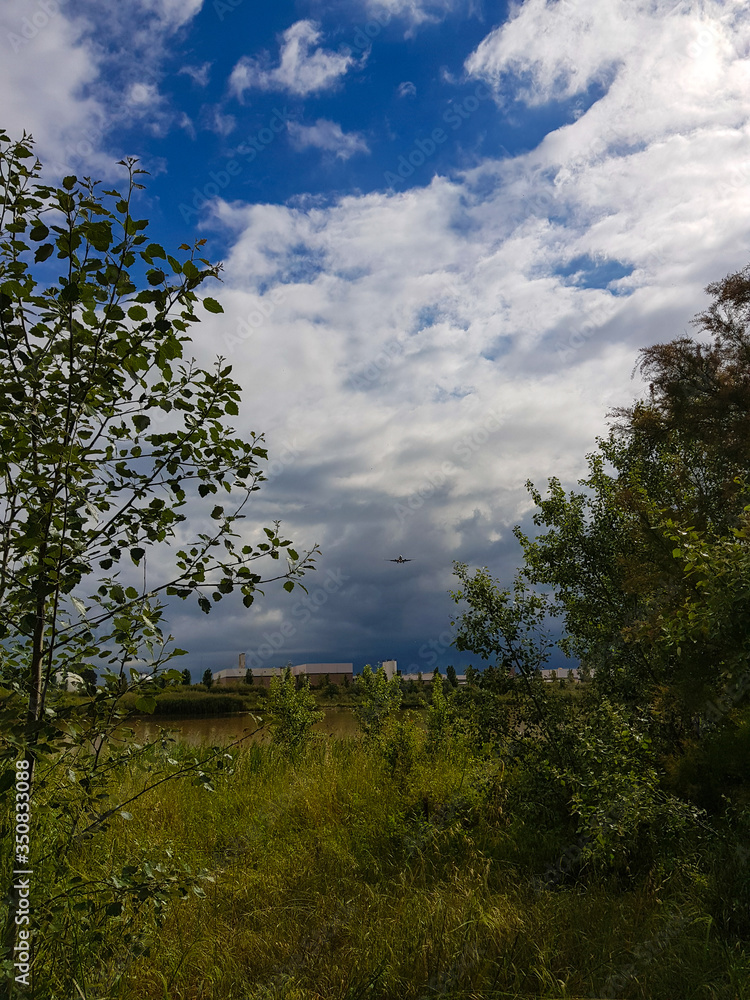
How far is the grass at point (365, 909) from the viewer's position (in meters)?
3.26

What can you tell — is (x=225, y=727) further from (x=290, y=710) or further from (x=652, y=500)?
(x=652, y=500)

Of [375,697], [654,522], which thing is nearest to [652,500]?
[654,522]

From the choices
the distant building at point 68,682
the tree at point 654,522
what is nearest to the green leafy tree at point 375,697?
the tree at point 654,522

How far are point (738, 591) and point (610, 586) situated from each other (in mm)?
4780

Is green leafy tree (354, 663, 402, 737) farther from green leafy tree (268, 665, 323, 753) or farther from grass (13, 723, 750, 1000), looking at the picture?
grass (13, 723, 750, 1000)

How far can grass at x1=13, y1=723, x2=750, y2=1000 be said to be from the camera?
326 cm

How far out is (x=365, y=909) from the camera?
4430mm

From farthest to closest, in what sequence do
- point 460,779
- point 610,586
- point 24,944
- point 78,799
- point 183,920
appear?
point 610,586 < point 460,779 < point 183,920 < point 78,799 < point 24,944

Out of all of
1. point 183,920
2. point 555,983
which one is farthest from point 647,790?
point 183,920

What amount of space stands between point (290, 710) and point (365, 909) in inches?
298

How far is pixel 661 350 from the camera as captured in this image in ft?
29.8

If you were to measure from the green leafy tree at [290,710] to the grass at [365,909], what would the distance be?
4.26 metres

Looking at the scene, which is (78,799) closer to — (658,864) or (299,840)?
(299,840)

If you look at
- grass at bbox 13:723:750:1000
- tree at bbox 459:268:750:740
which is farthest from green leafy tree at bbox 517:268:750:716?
grass at bbox 13:723:750:1000
